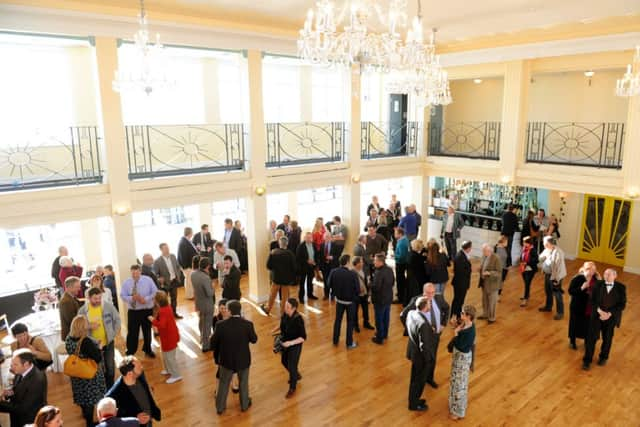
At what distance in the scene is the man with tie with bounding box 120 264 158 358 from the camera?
274 inches

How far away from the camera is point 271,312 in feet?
30.0

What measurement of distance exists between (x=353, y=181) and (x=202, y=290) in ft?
16.4

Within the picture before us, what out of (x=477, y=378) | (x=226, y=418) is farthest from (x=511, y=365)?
(x=226, y=418)

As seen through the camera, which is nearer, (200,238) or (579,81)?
(200,238)

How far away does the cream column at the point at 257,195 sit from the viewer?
8.94 m

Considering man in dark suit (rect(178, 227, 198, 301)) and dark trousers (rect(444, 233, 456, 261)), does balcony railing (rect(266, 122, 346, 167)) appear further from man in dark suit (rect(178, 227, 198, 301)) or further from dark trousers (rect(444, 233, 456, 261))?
dark trousers (rect(444, 233, 456, 261))

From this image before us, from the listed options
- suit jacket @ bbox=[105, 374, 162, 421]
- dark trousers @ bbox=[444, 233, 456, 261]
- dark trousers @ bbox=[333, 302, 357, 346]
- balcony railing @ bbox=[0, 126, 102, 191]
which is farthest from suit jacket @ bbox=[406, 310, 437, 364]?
dark trousers @ bbox=[444, 233, 456, 261]

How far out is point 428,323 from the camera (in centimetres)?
568

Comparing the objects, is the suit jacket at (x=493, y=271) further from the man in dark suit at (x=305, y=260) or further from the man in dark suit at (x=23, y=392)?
the man in dark suit at (x=23, y=392)

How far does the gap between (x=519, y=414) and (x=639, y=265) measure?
7.74m

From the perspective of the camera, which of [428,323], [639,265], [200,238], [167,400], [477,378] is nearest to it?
[428,323]

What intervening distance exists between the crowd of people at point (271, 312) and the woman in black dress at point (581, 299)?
0.05 feet

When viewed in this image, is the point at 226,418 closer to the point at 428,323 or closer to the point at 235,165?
the point at 428,323

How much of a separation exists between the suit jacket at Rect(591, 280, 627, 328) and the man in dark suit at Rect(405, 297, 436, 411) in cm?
258
